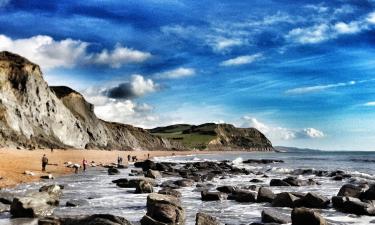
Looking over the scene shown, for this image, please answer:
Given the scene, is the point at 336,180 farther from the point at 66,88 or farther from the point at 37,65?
the point at 66,88

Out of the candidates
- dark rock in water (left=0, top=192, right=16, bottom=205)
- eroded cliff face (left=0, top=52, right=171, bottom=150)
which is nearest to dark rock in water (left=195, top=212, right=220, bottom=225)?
dark rock in water (left=0, top=192, right=16, bottom=205)

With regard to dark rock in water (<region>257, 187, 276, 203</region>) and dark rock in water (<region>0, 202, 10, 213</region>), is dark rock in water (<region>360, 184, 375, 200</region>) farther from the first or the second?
dark rock in water (<region>0, 202, 10, 213</region>)

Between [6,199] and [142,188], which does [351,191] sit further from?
[6,199]

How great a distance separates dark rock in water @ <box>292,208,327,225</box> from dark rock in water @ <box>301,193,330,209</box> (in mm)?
5401

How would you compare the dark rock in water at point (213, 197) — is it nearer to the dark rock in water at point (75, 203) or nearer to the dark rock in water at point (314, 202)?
the dark rock in water at point (314, 202)

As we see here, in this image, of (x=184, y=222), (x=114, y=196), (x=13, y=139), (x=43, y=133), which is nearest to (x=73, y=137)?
(x=43, y=133)

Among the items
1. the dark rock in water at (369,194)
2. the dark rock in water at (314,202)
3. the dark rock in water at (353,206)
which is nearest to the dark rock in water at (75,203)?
the dark rock in water at (314,202)

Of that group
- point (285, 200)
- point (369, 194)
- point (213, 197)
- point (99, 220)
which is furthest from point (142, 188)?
point (99, 220)

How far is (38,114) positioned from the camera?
100m

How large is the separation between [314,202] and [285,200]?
1.37 meters

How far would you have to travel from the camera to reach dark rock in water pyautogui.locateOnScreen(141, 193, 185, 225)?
15.7 m

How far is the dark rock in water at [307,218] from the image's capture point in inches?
609

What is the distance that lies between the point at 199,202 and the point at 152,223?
826 cm

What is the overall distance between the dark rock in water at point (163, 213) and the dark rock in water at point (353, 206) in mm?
8241
